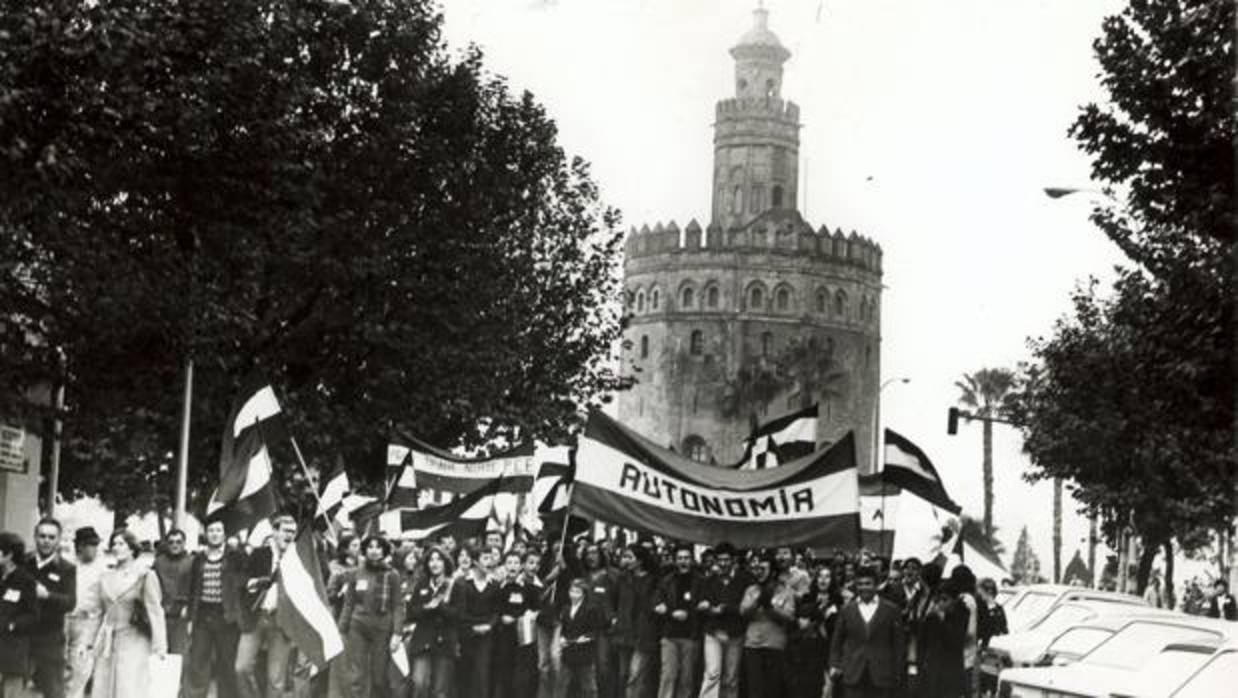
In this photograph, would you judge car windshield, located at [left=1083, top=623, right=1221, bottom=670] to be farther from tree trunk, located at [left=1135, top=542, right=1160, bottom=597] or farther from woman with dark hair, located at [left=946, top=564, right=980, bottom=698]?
tree trunk, located at [left=1135, top=542, right=1160, bottom=597]

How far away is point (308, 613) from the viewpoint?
15031 millimetres

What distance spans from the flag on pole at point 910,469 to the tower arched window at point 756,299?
87511mm

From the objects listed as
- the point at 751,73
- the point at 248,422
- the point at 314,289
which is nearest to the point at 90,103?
the point at 248,422

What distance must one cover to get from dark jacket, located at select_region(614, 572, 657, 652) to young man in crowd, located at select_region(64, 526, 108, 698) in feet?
17.4

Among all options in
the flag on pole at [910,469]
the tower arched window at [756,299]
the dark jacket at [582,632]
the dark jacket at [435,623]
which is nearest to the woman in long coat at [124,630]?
the dark jacket at [435,623]

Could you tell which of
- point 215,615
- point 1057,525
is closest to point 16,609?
point 215,615

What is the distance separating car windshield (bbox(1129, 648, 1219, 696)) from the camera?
11.7m

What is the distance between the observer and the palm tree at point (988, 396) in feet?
267

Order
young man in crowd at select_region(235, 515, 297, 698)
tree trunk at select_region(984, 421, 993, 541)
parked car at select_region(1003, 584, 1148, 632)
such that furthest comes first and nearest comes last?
tree trunk at select_region(984, 421, 993, 541) < parked car at select_region(1003, 584, 1148, 632) < young man in crowd at select_region(235, 515, 297, 698)

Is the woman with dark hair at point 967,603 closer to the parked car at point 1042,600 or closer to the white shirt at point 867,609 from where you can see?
the white shirt at point 867,609

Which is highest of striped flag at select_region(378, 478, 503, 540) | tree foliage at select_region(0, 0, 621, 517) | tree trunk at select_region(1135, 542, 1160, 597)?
tree foliage at select_region(0, 0, 621, 517)

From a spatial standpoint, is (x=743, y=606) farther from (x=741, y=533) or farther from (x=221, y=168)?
(x=221, y=168)

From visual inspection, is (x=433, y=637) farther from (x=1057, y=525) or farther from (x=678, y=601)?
(x=1057, y=525)

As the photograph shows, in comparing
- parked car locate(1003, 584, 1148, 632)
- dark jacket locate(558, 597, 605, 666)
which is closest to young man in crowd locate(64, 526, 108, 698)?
dark jacket locate(558, 597, 605, 666)
